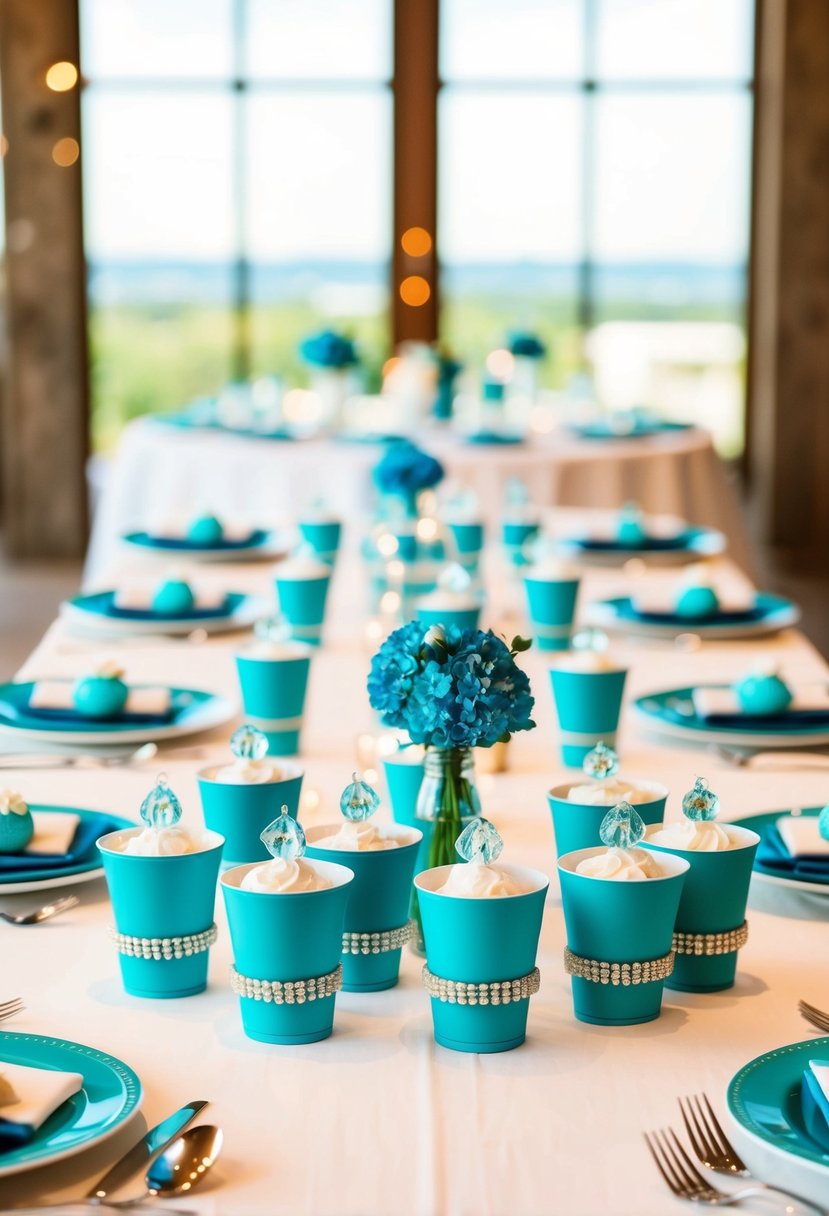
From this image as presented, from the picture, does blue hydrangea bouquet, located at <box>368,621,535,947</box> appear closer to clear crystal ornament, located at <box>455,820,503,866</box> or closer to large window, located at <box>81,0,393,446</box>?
clear crystal ornament, located at <box>455,820,503,866</box>

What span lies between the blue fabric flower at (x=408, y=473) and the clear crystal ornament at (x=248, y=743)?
52.7 inches

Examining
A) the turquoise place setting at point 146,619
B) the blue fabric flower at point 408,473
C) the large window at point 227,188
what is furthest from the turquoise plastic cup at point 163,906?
the large window at point 227,188

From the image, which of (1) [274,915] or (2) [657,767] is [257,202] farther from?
(1) [274,915]

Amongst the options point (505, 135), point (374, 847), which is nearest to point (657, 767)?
point (374, 847)

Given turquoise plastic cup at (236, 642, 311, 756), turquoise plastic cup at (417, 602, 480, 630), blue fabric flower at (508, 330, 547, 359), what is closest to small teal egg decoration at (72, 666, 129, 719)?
turquoise plastic cup at (236, 642, 311, 756)

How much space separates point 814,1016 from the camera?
1178 millimetres

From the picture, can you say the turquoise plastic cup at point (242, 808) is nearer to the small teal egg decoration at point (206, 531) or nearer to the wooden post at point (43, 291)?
the small teal egg decoration at point (206, 531)

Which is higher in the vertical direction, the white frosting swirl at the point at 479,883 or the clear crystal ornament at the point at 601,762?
the clear crystal ornament at the point at 601,762

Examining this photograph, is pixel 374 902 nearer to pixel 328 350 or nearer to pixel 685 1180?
pixel 685 1180

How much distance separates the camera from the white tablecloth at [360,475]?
185 inches

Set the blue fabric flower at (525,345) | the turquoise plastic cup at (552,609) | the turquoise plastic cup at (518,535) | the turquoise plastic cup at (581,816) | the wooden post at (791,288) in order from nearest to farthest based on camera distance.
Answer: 1. the turquoise plastic cup at (581,816)
2. the turquoise plastic cup at (552,609)
3. the turquoise plastic cup at (518,535)
4. the blue fabric flower at (525,345)
5. the wooden post at (791,288)

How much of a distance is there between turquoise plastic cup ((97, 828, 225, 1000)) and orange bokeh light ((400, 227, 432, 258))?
718 cm

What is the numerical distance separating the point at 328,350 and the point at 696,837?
4.02 m

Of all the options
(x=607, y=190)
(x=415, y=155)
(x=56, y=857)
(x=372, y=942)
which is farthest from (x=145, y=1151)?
(x=607, y=190)
